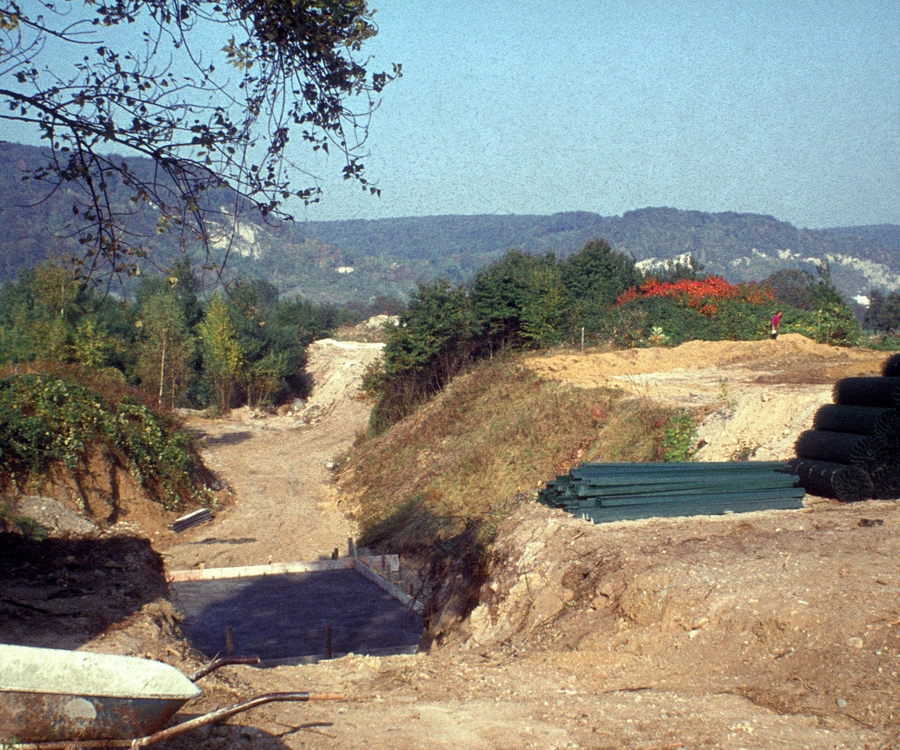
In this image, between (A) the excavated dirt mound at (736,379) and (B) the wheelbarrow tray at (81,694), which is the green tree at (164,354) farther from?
(B) the wheelbarrow tray at (81,694)

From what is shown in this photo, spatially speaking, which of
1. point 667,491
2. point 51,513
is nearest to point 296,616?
point 51,513

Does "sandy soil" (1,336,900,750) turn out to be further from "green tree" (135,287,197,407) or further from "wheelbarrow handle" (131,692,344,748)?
"green tree" (135,287,197,407)

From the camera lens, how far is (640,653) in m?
5.48

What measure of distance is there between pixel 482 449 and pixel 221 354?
855 inches

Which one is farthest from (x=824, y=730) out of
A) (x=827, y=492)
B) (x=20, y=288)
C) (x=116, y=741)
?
(x=20, y=288)

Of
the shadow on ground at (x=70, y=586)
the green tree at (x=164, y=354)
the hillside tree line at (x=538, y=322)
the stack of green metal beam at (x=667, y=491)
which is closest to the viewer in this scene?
the shadow on ground at (x=70, y=586)

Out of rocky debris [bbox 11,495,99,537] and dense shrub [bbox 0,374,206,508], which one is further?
dense shrub [bbox 0,374,206,508]

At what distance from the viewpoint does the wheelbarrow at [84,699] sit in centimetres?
296

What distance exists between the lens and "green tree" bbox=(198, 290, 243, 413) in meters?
36.5

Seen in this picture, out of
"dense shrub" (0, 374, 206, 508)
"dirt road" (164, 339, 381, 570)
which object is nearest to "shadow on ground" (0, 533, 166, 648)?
"dense shrub" (0, 374, 206, 508)

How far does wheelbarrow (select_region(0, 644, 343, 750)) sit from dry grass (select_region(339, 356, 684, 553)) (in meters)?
9.80

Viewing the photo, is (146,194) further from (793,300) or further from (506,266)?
(793,300)

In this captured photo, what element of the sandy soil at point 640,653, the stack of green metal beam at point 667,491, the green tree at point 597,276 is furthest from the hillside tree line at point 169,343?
the sandy soil at point 640,653

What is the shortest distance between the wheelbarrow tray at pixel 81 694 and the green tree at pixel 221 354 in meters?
34.2
